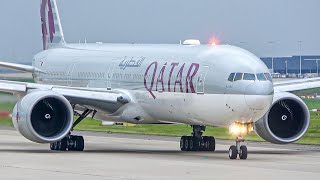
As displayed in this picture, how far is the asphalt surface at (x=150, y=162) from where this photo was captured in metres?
31.0

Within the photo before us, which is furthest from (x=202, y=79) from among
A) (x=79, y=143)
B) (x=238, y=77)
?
(x=79, y=143)

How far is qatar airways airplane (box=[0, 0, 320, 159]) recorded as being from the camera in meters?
37.9

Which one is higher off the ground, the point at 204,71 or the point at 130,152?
the point at 204,71

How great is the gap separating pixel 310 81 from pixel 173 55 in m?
6.71

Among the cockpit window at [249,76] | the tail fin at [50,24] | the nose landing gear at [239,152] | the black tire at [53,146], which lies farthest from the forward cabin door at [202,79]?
the tail fin at [50,24]

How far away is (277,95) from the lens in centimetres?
4238

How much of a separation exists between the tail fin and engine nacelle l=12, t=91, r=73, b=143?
531 inches

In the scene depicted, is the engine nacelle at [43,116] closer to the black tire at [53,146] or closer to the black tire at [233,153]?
the black tire at [53,146]

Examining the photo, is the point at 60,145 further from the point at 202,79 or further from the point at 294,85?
the point at 294,85

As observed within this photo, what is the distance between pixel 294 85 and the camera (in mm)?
45219

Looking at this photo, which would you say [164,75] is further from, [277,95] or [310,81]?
[310,81]

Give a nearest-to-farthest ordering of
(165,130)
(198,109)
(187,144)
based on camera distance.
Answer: (198,109) < (187,144) < (165,130)

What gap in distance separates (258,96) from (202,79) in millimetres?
2908

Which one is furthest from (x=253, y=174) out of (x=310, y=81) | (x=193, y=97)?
(x=310, y=81)
